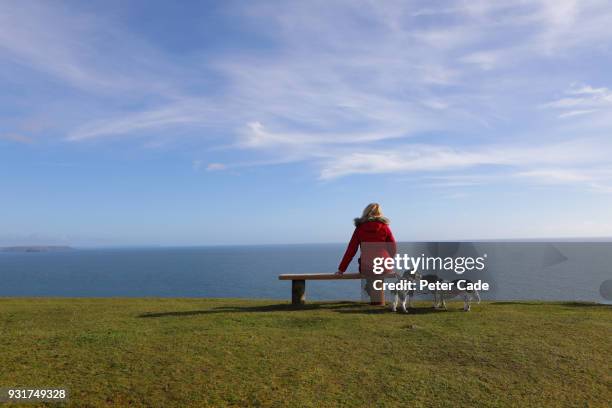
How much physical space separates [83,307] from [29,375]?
6596 millimetres

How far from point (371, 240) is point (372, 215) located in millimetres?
721

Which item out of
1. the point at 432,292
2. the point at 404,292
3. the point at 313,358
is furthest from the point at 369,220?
the point at 313,358

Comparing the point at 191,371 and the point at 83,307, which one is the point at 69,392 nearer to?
the point at 191,371

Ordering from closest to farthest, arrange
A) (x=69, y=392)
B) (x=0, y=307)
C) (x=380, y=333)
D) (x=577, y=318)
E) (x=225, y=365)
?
(x=69, y=392), (x=225, y=365), (x=380, y=333), (x=577, y=318), (x=0, y=307)

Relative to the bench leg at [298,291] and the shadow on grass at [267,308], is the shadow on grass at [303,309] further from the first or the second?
the bench leg at [298,291]

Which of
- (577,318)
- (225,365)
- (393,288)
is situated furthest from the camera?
(393,288)

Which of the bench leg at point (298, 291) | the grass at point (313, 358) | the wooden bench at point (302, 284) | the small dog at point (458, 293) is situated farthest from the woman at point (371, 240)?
the grass at point (313, 358)

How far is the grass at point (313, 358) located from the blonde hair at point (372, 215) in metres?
2.76

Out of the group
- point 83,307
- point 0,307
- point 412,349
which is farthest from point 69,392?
point 0,307

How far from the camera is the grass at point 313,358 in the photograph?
6.09 metres

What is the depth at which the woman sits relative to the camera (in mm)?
12508

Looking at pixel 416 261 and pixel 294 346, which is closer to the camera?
pixel 294 346

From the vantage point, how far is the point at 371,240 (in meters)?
12.5

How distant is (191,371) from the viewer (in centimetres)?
673
